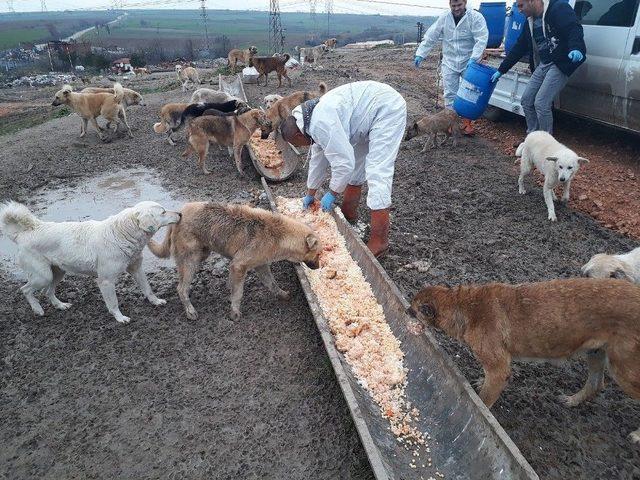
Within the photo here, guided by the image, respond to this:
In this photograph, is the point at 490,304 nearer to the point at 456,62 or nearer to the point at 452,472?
the point at 452,472

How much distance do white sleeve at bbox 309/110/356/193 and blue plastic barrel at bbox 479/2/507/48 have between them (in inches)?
336

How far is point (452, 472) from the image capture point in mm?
3006

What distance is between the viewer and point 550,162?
658cm

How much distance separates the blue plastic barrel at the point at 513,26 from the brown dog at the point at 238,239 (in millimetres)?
8001

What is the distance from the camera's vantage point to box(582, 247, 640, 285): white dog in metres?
4.18

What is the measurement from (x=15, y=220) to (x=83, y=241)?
2.35ft

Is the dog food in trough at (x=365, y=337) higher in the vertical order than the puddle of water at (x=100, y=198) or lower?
higher

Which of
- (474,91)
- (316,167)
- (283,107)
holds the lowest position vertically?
(283,107)

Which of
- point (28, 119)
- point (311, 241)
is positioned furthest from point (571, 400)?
point (28, 119)

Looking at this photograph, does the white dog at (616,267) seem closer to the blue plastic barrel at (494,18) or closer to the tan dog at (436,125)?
the tan dog at (436,125)

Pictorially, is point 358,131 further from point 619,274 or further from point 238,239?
point 619,274

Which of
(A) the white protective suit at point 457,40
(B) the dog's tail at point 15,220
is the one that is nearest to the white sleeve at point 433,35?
(A) the white protective suit at point 457,40

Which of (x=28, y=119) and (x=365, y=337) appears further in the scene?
(x=28, y=119)

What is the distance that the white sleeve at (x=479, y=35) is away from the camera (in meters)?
9.21
